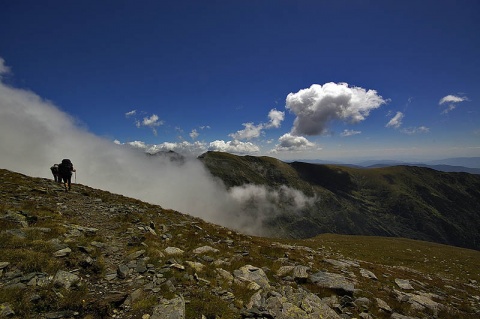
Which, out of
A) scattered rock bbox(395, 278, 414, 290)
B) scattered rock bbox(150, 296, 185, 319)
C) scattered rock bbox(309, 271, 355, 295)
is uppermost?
scattered rock bbox(150, 296, 185, 319)

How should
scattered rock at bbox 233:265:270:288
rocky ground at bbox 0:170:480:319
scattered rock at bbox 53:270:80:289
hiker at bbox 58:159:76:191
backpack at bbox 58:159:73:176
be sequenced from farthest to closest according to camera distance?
backpack at bbox 58:159:73:176
hiker at bbox 58:159:76:191
scattered rock at bbox 233:265:270:288
scattered rock at bbox 53:270:80:289
rocky ground at bbox 0:170:480:319

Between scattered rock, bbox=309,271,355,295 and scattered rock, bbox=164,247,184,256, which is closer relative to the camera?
scattered rock, bbox=309,271,355,295

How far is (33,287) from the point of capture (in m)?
8.53

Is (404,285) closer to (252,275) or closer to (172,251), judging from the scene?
(252,275)

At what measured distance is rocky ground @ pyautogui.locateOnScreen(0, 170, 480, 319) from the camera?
28.3 feet

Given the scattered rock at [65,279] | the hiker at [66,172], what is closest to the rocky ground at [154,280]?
the scattered rock at [65,279]

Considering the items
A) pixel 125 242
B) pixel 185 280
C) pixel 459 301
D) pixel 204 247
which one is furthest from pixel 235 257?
pixel 459 301

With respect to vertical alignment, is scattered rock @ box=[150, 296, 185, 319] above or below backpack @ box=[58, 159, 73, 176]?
→ below

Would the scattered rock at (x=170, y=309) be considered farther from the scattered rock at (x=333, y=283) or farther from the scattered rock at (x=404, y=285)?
the scattered rock at (x=404, y=285)

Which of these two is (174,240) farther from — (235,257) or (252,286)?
(252,286)

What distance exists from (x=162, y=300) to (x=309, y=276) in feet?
34.1

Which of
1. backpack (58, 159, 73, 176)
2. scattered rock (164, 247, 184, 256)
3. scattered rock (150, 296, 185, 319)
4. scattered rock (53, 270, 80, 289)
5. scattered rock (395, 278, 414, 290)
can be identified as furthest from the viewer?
backpack (58, 159, 73, 176)

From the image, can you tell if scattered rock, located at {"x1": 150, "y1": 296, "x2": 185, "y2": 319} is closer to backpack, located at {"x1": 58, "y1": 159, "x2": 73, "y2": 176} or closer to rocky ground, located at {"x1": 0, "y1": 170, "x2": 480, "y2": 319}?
rocky ground, located at {"x1": 0, "y1": 170, "x2": 480, "y2": 319}

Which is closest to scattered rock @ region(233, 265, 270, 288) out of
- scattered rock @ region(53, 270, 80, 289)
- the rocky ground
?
the rocky ground
